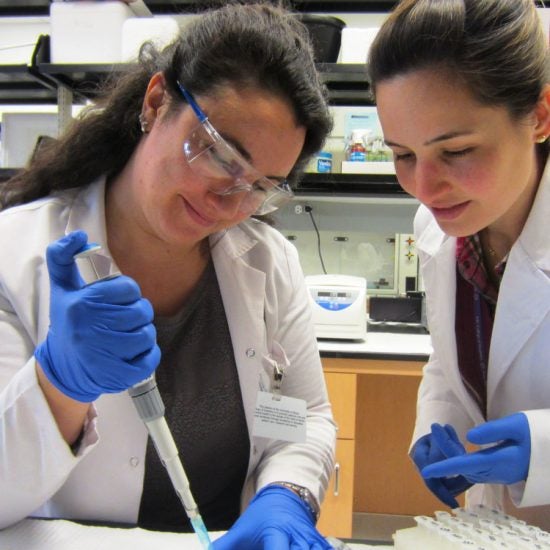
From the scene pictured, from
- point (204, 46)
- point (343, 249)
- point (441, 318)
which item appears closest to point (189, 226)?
point (204, 46)

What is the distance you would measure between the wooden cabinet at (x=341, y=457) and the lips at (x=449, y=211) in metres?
1.25

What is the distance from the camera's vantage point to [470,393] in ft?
4.00

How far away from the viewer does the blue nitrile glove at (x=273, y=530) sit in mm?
818

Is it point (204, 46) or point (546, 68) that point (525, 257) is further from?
point (204, 46)

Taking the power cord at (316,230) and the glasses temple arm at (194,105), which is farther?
the power cord at (316,230)

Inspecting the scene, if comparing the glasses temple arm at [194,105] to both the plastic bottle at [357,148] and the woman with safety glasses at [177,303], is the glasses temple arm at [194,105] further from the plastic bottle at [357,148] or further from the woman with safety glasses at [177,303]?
the plastic bottle at [357,148]

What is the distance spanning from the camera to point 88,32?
235 centimetres

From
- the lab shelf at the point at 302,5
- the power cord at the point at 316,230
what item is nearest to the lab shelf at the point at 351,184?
the power cord at the point at 316,230

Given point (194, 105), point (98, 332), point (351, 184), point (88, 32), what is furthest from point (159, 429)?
point (88, 32)

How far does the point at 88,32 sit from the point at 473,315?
2077 mm

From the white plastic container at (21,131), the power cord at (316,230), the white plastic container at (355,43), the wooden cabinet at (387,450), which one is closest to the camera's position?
the white plastic container at (355,43)

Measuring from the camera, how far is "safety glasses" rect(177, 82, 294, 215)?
927 millimetres

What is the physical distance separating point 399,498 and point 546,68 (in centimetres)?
254

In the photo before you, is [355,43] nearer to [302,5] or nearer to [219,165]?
[302,5]
